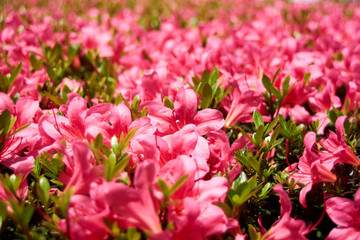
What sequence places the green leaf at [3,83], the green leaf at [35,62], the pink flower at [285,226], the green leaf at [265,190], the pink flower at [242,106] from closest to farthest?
the pink flower at [285,226], the green leaf at [265,190], the pink flower at [242,106], the green leaf at [3,83], the green leaf at [35,62]

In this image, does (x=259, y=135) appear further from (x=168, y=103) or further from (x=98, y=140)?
(x=98, y=140)

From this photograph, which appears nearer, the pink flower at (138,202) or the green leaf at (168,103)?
the pink flower at (138,202)

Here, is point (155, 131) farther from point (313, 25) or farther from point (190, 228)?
point (313, 25)

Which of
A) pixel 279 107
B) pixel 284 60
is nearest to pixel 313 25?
pixel 284 60

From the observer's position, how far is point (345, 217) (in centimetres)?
117

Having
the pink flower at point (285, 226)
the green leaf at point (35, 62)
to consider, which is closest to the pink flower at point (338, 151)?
the pink flower at point (285, 226)

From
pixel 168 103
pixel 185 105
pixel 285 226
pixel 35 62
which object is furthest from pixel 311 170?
pixel 35 62

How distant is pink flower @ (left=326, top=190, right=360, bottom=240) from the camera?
1.17 metres

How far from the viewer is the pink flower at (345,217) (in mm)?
1165

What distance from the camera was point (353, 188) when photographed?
141 centimetres

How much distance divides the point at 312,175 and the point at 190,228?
1.83 ft

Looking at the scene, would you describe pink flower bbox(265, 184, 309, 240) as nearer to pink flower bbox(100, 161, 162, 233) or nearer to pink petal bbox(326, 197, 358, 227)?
pink petal bbox(326, 197, 358, 227)

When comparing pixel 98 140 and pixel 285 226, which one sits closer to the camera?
pixel 285 226

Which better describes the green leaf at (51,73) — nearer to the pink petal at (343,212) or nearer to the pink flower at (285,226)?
the pink flower at (285,226)
